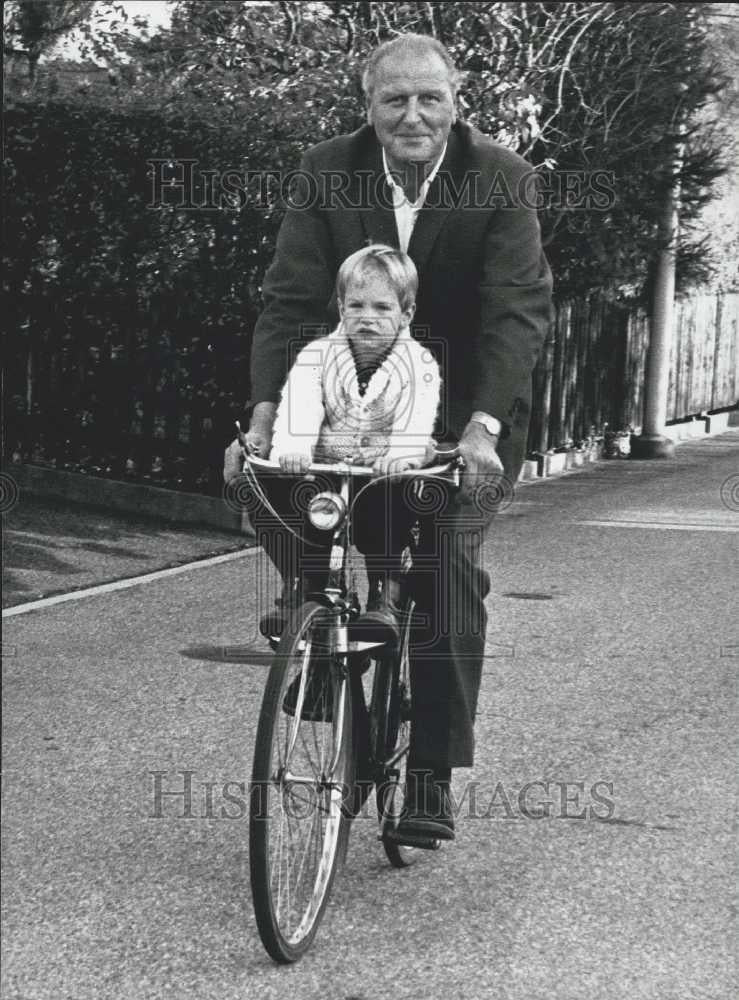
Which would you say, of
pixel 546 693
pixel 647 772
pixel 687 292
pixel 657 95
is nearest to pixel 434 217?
pixel 647 772

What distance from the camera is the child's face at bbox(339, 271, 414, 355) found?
3844 millimetres

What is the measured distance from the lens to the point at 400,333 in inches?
154

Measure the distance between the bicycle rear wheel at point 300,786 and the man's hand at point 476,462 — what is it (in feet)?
1.42

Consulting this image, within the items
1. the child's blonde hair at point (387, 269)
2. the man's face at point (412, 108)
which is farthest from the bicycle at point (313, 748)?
the man's face at point (412, 108)

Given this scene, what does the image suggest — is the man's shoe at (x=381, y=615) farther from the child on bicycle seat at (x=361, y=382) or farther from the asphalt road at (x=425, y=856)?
the asphalt road at (x=425, y=856)

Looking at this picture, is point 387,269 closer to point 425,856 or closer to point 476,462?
point 476,462

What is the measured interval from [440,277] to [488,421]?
0.45 metres

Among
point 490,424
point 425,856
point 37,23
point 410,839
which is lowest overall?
point 425,856

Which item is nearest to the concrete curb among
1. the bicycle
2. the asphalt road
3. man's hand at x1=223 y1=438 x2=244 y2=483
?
the asphalt road

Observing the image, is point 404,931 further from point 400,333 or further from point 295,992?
point 400,333

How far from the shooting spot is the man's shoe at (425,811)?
A: 4.24 m

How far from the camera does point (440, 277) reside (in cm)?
422

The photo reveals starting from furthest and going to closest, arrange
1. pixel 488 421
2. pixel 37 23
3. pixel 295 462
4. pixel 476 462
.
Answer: pixel 37 23
pixel 488 421
pixel 476 462
pixel 295 462

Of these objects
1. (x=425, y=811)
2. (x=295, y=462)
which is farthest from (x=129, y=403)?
(x=295, y=462)
